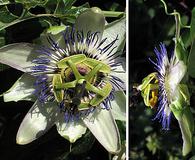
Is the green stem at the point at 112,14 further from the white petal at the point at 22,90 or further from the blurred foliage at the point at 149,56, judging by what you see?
the blurred foliage at the point at 149,56

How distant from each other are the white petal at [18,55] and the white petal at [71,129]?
0.13 metres

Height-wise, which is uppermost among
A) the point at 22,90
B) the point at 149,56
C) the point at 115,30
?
the point at 115,30

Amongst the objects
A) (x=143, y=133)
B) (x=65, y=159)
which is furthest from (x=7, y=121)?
(x=143, y=133)

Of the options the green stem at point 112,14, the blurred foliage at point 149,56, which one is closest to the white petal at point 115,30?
the green stem at point 112,14

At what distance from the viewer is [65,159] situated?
1.34 m

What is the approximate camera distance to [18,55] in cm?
115

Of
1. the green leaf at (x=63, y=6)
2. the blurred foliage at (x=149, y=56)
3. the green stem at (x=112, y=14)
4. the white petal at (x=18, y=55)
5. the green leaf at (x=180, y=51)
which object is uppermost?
the green leaf at (x=63, y=6)

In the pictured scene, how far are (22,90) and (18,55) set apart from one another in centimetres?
7

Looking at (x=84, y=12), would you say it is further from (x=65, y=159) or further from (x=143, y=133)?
(x=143, y=133)

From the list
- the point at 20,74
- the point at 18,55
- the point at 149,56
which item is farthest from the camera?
the point at 149,56

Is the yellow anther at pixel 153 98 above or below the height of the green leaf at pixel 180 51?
below

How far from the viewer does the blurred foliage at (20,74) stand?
Answer: 1.17 meters

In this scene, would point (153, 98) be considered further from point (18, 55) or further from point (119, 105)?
point (18, 55)

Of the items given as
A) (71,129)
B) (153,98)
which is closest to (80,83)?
(71,129)
